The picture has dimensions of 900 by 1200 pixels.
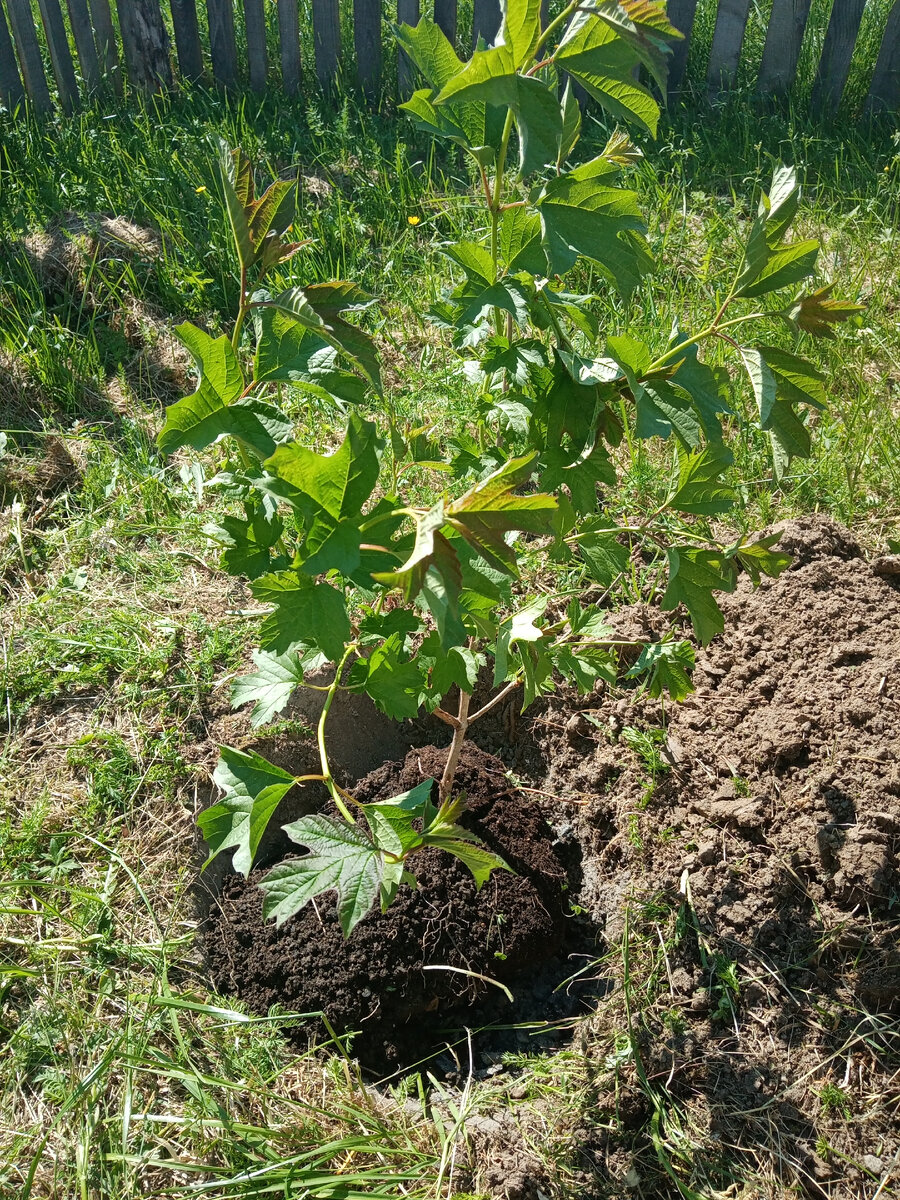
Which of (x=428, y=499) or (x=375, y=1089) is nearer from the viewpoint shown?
(x=375, y=1089)

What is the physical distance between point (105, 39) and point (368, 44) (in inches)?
48.9

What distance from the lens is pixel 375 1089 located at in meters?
1.95

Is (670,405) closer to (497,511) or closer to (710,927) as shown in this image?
(497,511)

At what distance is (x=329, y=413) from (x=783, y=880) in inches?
77.0

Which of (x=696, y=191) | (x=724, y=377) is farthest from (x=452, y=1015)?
(x=696, y=191)

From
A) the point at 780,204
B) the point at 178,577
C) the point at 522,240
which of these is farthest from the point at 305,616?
the point at 178,577

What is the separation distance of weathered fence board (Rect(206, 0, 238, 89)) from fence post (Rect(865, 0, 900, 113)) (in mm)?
3034

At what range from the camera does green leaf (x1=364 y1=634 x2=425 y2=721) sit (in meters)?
1.63

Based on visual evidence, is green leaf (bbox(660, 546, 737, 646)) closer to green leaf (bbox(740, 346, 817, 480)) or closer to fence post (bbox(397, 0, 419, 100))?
green leaf (bbox(740, 346, 817, 480))

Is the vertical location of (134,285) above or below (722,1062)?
above

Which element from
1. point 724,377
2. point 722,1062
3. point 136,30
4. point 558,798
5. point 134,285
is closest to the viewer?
point 724,377

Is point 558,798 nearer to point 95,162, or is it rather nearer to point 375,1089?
point 375,1089

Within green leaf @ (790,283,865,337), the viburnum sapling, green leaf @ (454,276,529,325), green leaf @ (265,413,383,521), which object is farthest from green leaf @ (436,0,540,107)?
green leaf @ (790,283,865,337)

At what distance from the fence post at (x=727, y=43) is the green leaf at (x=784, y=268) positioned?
3904mm
